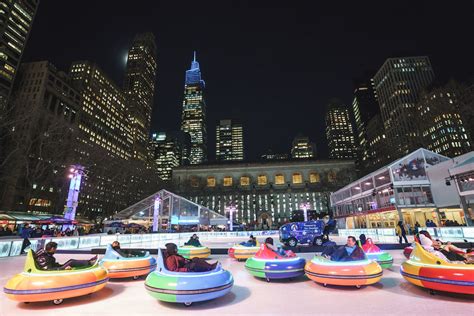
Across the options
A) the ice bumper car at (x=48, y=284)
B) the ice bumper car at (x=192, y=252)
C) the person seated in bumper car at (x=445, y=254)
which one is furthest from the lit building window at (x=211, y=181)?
the ice bumper car at (x=48, y=284)

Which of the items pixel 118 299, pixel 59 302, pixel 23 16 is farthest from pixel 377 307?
pixel 23 16

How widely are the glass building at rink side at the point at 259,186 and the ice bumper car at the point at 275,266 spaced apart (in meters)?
77.5

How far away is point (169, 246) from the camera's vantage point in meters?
5.80

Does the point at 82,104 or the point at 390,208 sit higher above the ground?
the point at 82,104

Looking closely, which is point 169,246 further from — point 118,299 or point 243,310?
point 243,310

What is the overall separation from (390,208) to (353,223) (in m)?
13.6

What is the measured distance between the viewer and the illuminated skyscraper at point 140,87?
149m

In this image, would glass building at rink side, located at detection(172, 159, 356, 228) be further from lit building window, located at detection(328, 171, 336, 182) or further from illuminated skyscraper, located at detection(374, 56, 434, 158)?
illuminated skyscraper, located at detection(374, 56, 434, 158)

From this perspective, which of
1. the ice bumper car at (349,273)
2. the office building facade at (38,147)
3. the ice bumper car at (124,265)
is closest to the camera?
the ice bumper car at (349,273)

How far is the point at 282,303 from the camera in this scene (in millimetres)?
5355

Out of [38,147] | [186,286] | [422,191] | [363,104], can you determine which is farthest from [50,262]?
[363,104]

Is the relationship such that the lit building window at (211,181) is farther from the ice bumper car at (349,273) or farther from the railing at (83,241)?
the ice bumper car at (349,273)

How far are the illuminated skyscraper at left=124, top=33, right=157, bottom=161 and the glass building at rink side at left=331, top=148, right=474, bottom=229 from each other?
13372 centimetres

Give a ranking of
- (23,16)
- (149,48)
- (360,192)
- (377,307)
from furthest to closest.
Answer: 1. (149,48)
2. (23,16)
3. (360,192)
4. (377,307)
